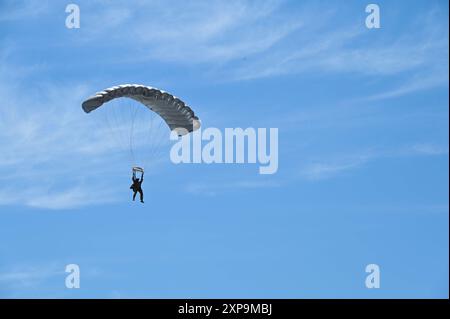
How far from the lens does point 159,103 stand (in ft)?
274

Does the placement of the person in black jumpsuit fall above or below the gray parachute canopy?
below

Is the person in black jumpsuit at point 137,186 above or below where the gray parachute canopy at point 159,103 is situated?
below

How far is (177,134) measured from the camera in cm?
8425

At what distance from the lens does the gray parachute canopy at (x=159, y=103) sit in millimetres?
80812

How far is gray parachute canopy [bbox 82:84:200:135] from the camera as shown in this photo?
3182 inches
